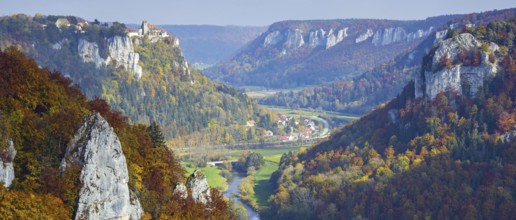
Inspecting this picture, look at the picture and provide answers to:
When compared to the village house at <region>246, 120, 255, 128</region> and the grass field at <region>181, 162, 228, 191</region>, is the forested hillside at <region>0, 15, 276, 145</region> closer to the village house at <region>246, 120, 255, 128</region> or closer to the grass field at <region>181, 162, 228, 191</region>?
the village house at <region>246, 120, 255, 128</region>

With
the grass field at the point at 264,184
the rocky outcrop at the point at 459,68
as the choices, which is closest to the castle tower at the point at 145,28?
the grass field at the point at 264,184

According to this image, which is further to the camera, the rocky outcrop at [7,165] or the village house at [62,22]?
the village house at [62,22]

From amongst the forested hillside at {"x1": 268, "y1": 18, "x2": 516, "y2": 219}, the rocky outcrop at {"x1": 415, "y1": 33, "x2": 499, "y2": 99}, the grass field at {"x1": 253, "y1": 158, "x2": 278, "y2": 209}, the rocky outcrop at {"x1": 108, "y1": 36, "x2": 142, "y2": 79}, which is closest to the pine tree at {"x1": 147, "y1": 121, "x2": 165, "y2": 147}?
the forested hillside at {"x1": 268, "y1": 18, "x2": 516, "y2": 219}

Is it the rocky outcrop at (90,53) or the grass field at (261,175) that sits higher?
the rocky outcrop at (90,53)

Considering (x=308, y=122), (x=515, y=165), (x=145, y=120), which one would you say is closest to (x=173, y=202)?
(x=515, y=165)

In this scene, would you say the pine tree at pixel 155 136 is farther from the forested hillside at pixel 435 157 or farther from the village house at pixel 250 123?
the village house at pixel 250 123

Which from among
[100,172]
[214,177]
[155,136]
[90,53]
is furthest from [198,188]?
[90,53]
